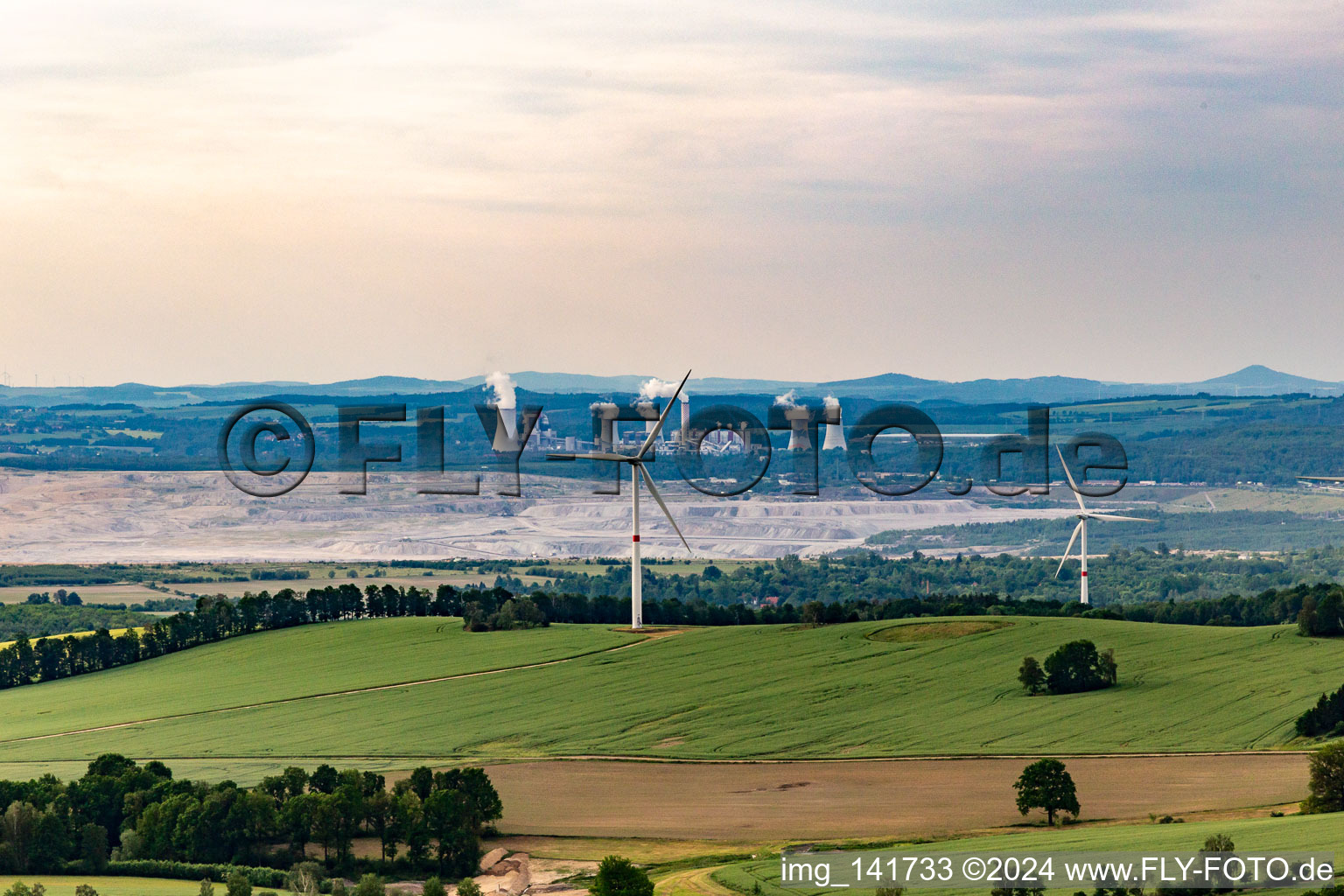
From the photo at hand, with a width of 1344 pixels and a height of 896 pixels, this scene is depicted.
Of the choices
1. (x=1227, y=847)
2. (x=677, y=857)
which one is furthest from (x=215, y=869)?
(x=1227, y=847)

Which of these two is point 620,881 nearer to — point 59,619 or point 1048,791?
point 1048,791

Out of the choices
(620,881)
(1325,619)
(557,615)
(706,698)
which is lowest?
(620,881)

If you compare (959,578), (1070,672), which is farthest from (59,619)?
(959,578)

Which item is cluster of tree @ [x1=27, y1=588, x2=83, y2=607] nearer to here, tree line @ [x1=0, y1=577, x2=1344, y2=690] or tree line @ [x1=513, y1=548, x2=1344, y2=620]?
tree line @ [x1=0, y1=577, x2=1344, y2=690]

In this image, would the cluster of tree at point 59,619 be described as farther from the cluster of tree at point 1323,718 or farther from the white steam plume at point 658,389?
the cluster of tree at point 1323,718

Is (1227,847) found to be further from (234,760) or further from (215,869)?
(234,760)

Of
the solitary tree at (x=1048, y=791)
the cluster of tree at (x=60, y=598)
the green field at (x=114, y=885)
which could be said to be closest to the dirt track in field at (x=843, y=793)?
the solitary tree at (x=1048, y=791)
